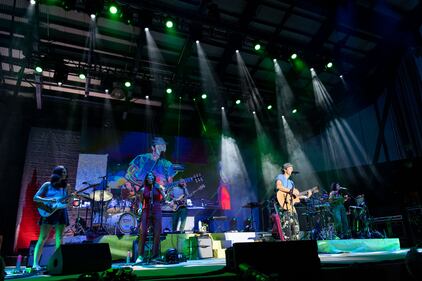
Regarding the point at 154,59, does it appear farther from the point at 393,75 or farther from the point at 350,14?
the point at 393,75

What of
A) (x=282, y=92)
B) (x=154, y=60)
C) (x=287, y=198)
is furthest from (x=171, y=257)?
(x=282, y=92)

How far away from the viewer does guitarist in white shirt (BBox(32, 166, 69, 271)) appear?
465 centimetres

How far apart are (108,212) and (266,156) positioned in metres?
7.95

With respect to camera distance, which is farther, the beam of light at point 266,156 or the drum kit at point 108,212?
the beam of light at point 266,156

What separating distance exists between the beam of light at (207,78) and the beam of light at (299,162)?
3.81 m

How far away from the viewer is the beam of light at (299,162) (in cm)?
1279

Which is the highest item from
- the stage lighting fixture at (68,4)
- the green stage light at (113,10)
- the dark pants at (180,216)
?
the green stage light at (113,10)

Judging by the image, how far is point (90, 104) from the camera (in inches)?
468

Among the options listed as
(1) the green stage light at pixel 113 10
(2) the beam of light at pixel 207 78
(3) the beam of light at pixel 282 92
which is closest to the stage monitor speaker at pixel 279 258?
(1) the green stage light at pixel 113 10

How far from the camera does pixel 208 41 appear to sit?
9633mm

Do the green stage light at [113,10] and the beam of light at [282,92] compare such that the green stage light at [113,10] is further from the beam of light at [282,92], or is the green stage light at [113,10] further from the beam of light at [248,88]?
the beam of light at [282,92]

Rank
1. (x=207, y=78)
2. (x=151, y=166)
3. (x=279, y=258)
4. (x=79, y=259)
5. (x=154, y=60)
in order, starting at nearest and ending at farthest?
1. (x=279, y=258)
2. (x=79, y=259)
3. (x=154, y=60)
4. (x=207, y=78)
5. (x=151, y=166)

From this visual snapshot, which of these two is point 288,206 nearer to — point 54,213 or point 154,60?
point 54,213

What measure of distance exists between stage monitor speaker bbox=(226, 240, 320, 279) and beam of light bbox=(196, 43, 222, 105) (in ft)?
27.5
